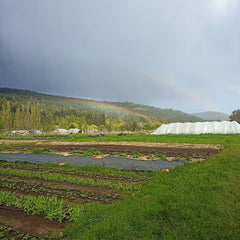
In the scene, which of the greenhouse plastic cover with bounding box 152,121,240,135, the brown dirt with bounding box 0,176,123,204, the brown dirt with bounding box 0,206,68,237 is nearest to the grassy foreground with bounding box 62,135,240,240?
the brown dirt with bounding box 0,206,68,237

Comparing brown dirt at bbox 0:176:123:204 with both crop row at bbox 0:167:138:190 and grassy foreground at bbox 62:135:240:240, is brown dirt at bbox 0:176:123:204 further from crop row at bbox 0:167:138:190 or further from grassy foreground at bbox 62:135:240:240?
grassy foreground at bbox 62:135:240:240

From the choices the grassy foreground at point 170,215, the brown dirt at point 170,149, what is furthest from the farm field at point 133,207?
the brown dirt at point 170,149

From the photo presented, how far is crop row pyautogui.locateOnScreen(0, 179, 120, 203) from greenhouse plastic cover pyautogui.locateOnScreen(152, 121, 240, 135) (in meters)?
38.7

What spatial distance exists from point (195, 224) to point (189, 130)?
4083 centimetres

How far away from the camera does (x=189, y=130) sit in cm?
4291

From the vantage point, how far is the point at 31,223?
484 centimetres

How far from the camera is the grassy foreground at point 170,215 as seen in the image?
4051 millimetres

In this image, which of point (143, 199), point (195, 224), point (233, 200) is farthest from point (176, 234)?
point (233, 200)

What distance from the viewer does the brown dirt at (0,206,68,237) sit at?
14.7 feet

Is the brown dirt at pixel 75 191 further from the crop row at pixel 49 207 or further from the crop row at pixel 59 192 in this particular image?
the crop row at pixel 49 207

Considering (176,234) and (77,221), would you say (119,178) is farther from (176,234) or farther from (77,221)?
(176,234)

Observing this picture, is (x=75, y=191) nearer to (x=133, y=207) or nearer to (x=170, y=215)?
(x=133, y=207)

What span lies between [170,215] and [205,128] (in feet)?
135

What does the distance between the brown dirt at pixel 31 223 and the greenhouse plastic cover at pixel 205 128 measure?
40635 millimetres
